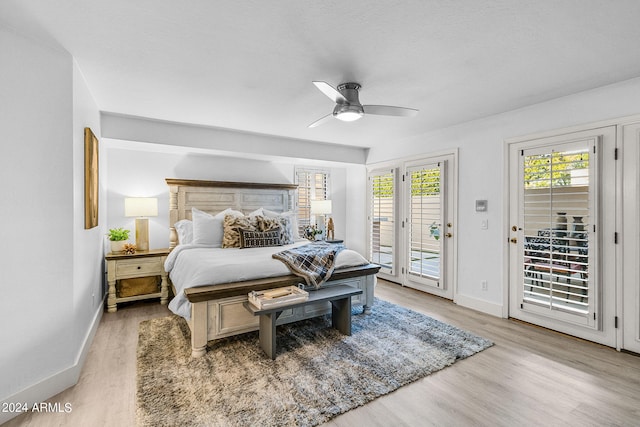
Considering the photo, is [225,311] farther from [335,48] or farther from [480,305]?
[480,305]

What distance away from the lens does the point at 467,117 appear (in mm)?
3711

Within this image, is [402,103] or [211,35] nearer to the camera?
[211,35]

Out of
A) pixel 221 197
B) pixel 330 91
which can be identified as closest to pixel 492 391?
pixel 330 91

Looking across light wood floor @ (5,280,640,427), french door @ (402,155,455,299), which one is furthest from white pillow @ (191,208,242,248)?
french door @ (402,155,455,299)

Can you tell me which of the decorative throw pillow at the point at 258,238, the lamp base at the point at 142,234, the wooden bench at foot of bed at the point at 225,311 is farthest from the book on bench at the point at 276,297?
the lamp base at the point at 142,234

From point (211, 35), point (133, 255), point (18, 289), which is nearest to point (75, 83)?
point (211, 35)

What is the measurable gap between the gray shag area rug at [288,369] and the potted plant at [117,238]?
1.20 meters

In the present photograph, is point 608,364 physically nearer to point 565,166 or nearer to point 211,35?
point 565,166

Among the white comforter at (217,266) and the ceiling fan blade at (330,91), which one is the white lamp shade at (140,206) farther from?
the ceiling fan blade at (330,91)

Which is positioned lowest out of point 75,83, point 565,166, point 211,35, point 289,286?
point 289,286

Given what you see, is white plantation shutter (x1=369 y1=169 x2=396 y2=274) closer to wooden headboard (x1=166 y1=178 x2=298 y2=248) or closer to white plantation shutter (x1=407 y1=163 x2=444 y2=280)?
white plantation shutter (x1=407 y1=163 x2=444 y2=280)

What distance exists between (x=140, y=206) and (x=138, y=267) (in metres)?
0.79

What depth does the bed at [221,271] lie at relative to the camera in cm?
262

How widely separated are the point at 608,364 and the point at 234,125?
4443 millimetres
